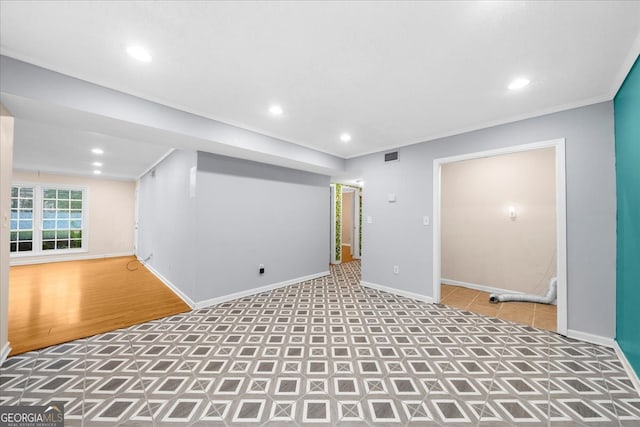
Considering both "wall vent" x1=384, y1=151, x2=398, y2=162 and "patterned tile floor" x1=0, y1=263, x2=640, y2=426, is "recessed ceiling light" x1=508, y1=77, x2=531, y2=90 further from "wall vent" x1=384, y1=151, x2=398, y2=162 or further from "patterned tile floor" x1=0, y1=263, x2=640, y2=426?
"patterned tile floor" x1=0, y1=263, x2=640, y2=426

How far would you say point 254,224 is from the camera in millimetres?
4293

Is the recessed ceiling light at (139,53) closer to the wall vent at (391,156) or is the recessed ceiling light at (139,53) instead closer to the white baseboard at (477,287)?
the wall vent at (391,156)

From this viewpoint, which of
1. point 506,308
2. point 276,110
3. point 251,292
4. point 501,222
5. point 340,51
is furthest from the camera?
point 501,222

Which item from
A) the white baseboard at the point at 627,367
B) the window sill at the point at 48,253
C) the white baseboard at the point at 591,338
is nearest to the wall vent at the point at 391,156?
the white baseboard at the point at 591,338

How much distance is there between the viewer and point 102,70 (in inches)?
84.8

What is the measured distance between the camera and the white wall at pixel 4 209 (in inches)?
82.9

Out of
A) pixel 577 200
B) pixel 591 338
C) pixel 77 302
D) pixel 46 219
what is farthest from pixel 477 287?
pixel 46 219

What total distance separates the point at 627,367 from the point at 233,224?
15.0ft

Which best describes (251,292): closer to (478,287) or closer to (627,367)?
(478,287)

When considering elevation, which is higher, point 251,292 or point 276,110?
point 276,110

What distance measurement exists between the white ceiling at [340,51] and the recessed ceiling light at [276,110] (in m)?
0.09

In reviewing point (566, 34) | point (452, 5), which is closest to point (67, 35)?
point (452, 5)

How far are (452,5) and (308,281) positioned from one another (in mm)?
4575

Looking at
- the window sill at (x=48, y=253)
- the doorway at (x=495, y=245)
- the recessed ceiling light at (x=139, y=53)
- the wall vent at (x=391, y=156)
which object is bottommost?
the window sill at (x=48, y=253)
